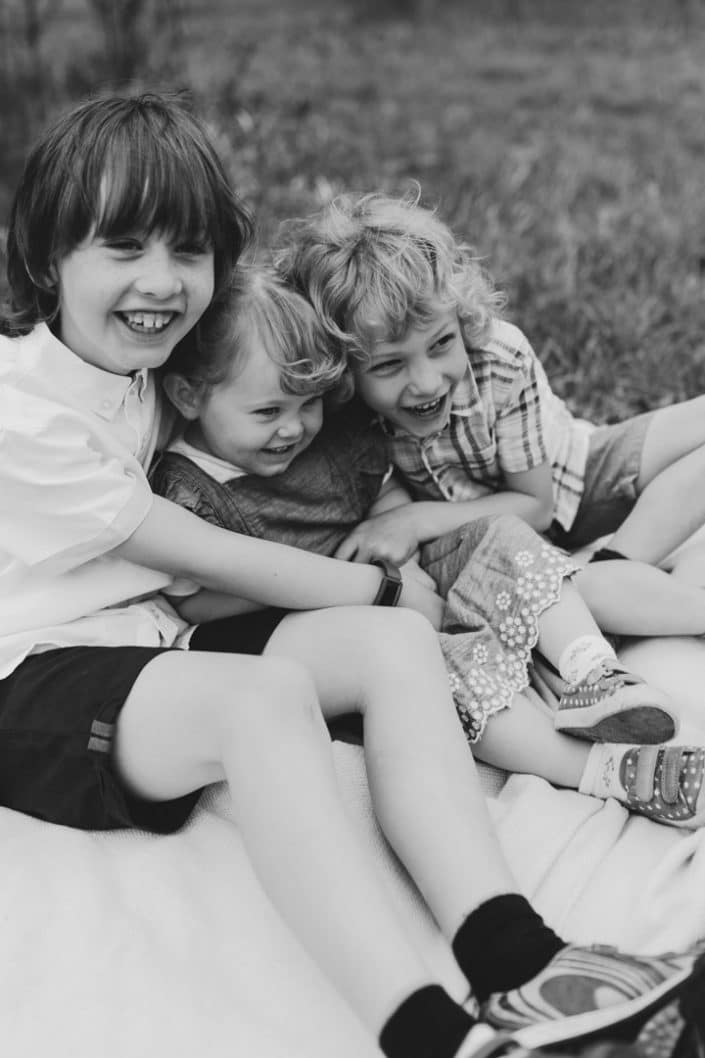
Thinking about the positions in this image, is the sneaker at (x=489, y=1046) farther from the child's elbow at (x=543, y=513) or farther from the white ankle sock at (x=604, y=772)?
the child's elbow at (x=543, y=513)

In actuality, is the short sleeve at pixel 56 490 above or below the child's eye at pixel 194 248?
below

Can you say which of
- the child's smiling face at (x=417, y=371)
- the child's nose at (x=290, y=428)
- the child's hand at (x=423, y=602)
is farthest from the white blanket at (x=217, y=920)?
the child's smiling face at (x=417, y=371)

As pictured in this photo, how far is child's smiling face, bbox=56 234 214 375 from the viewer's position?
206cm

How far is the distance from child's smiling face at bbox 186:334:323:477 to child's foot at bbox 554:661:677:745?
689 mm

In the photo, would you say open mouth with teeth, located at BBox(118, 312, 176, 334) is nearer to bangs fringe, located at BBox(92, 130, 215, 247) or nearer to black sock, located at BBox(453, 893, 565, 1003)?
bangs fringe, located at BBox(92, 130, 215, 247)

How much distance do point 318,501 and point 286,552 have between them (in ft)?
0.92

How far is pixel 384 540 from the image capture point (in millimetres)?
2475

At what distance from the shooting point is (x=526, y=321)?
4023 mm

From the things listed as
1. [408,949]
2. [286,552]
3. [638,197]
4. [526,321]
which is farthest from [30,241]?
[638,197]

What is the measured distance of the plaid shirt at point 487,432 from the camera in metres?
2.54

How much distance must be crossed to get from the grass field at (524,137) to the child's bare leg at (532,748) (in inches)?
62.8

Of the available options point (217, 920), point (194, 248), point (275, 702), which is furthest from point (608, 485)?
point (217, 920)

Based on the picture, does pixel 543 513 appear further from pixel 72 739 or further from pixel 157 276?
pixel 72 739

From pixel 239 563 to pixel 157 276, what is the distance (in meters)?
0.50
